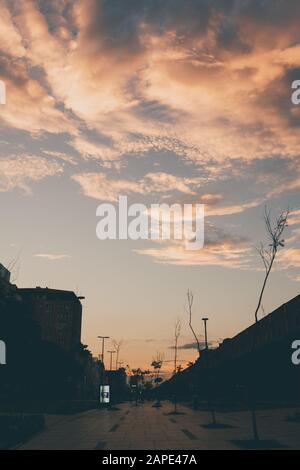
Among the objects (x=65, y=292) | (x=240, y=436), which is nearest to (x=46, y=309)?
(x=65, y=292)

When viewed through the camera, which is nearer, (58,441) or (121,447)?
(121,447)

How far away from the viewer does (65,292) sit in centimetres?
7881

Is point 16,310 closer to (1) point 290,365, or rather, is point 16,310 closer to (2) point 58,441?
(2) point 58,441

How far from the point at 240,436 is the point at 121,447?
21.3 ft

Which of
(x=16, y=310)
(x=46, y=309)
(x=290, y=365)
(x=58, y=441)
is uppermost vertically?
(x=46, y=309)

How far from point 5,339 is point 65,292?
59.2 metres
